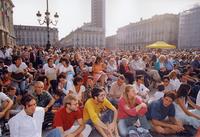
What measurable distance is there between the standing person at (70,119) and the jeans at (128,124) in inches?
32.0

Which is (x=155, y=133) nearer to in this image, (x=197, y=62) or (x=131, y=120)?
(x=131, y=120)

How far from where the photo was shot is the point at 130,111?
195 inches

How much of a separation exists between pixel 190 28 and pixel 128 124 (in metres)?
71.1

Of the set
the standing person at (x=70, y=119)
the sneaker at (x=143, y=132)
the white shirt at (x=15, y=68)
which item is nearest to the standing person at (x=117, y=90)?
the sneaker at (x=143, y=132)

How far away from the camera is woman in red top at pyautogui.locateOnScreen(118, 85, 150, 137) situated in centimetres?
491

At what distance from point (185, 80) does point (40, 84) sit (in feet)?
15.3

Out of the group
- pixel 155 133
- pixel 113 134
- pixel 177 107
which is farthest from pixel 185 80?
pixel 113 134

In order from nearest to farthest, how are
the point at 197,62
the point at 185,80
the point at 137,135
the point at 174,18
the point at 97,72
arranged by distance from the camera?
1. the point at 137,135
2. the point at 185,80
3. the point at 97,72
4. the point at 197,62
5. the point at 174,18

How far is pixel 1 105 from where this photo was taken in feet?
17.6

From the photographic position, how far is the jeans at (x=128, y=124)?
492 cm

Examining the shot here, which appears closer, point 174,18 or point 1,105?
point 1,105

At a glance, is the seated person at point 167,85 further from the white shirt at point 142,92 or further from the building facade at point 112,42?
the building facade at point 112,42

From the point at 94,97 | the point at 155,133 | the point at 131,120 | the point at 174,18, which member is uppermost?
the point at 174,18

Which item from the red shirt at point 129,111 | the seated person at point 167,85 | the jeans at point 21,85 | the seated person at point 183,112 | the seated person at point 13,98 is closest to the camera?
the red shirt at point 129,111
